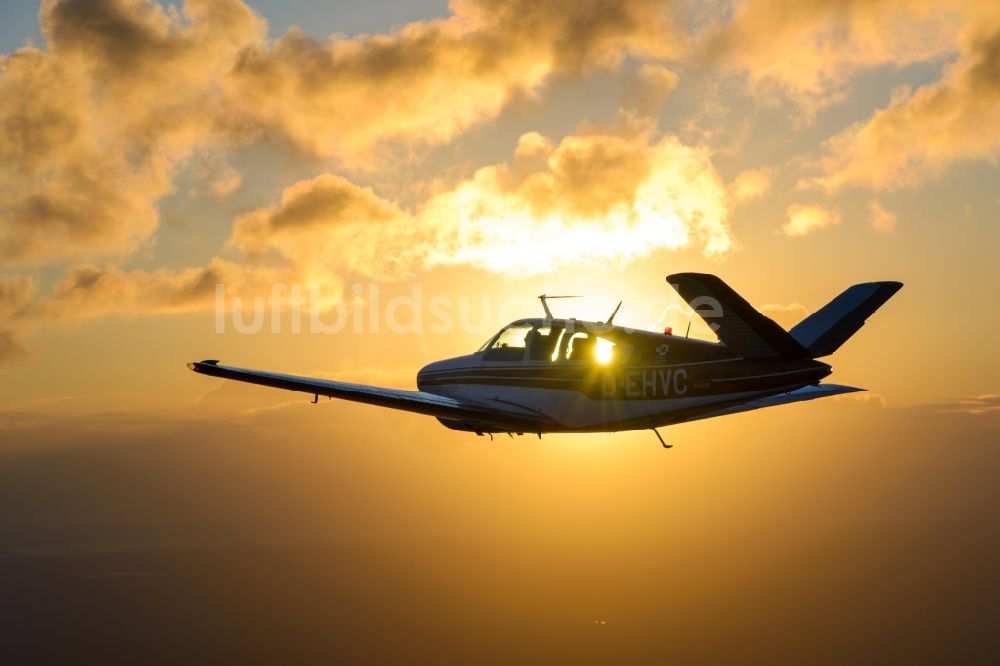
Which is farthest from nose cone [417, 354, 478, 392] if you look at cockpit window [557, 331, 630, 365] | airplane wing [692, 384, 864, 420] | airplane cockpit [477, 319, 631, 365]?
airplane wing [692, 384, 864, 420]

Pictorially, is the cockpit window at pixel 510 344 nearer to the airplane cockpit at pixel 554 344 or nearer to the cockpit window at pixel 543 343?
the airplane cockpit at pixel 554 344

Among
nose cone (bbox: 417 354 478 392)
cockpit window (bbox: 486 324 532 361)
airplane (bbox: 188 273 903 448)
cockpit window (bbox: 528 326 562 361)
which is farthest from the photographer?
nose cone (bbox: 417 354 478 392)

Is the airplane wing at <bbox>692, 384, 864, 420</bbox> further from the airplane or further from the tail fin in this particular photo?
the tail fin

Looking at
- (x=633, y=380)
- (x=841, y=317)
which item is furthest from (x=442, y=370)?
(x=841, y=317)

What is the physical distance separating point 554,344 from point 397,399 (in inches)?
170

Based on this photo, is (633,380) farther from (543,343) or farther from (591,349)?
A: (543,343)

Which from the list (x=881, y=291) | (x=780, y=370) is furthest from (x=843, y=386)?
(x=780, y=370)

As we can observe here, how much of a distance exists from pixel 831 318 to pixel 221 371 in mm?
14379

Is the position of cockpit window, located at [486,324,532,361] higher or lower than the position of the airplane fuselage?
higher

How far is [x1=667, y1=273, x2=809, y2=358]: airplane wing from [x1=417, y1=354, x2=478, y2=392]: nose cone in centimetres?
794

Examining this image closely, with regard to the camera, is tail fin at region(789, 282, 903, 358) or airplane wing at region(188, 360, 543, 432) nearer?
airplane wing at region(188, 360, 543, 432)

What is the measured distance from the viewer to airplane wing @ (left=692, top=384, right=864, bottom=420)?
20.7m

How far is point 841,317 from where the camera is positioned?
1984cm

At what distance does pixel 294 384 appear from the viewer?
18766mm
